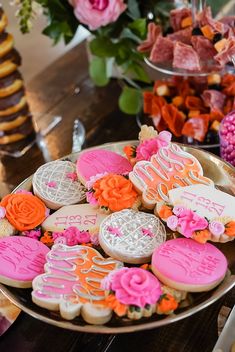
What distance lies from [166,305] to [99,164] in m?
0.30

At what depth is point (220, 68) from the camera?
1071 mm

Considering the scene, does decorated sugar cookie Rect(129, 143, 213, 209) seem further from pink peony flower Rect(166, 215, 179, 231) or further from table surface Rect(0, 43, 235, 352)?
table surface Rect(0, 43, 235, 352)

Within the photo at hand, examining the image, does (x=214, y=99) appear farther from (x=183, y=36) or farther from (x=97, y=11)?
(x=97, y=11)

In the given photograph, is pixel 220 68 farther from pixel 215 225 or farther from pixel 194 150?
pixel 215 225

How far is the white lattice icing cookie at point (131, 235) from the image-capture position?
0.70 m

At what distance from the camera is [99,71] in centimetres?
136

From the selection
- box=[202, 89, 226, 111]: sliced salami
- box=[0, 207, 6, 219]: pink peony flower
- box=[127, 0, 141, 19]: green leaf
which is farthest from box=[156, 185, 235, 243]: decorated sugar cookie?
box=[127, 0, 141, 19]: green leaf

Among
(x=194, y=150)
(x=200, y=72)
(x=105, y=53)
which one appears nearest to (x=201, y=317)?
(x=194, y=150)

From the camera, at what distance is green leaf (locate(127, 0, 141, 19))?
3.97 ft

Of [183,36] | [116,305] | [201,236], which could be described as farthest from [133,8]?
[116,305]

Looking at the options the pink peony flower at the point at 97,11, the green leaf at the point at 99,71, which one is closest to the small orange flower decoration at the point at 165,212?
the pink peony flower at the point at 97,11

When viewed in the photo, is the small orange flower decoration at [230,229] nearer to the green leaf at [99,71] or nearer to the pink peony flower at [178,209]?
the pink peony flower at [178,209]

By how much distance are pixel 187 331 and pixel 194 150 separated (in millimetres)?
295

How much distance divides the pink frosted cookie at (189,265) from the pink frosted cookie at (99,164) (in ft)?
0.63
